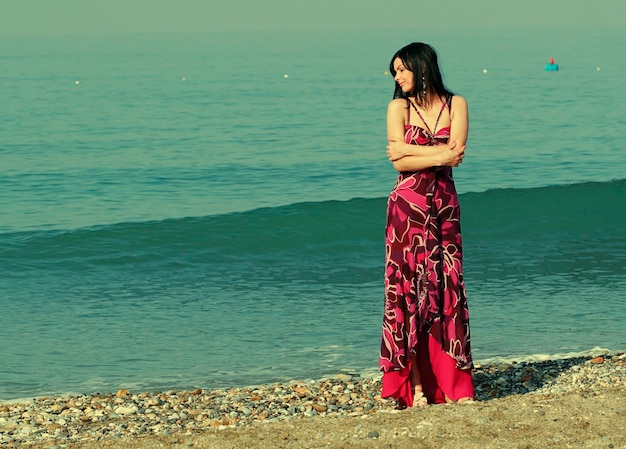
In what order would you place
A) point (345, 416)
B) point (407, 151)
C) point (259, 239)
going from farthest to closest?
point (259, 239), point (345, 416), point (407, 151)

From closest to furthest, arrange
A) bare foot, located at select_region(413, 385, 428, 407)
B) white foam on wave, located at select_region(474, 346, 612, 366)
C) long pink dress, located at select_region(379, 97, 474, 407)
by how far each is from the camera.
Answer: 1. long pink dress, located at select_region(379, 97, 474, 407)
2. bare foot, located at select_region(413, 385, 428, 407)
3. white foam on wave, located at select_region(474, 346, 612, 366)

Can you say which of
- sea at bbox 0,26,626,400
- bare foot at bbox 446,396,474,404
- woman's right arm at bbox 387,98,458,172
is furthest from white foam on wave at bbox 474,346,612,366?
woman's right arm at bbox 387,98,458,172

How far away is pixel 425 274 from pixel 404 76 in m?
1.09

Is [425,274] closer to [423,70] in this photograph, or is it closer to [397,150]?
[397,150]

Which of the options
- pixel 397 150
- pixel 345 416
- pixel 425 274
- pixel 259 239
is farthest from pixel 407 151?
pixel 259 239

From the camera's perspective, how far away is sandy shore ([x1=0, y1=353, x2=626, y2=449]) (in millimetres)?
5410

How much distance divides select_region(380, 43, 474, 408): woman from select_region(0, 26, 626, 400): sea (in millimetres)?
1979

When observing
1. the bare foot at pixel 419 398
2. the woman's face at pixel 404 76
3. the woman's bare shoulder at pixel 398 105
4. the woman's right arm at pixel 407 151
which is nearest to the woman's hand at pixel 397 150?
the woman's right arm at pixel 407 151

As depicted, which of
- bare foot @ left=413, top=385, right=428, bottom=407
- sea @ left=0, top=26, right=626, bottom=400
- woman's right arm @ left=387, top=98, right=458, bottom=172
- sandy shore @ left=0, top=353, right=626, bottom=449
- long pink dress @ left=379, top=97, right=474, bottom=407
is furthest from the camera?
sea @ left=0, top=26, right=626, bottom=400

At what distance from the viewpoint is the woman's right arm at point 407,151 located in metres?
5.75

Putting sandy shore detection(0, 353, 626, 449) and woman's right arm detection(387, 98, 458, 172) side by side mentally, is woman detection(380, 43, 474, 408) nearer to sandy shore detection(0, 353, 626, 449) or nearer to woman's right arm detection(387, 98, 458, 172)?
woman's right arm detection(387, 98, 458, 172)

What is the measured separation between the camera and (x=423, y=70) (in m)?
5.81

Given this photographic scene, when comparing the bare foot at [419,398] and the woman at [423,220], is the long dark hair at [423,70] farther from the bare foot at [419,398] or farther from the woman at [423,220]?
the bare foot at [419,398]

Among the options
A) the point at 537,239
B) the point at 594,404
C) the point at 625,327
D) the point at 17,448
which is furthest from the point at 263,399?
the point at 537,239
